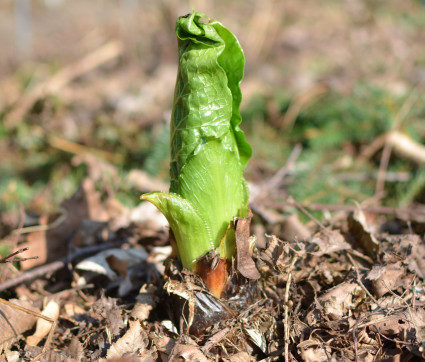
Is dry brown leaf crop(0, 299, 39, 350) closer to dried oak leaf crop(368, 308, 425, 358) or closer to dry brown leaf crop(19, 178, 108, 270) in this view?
dry brown leaf crop(19, 178, 108, 270)

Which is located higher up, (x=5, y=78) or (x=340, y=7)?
(x=340, y=7)

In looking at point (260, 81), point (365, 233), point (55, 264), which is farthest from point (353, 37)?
point (55, 264)

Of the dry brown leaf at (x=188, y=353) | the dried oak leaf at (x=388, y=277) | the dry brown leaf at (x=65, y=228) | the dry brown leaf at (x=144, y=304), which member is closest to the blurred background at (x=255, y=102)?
the dry brown leaf at (x=65, y=228)

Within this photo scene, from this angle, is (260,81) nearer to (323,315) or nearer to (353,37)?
(353,37)

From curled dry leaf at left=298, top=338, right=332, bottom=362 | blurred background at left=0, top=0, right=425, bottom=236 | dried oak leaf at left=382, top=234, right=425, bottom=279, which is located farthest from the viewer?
blurred background at left=0, top=0, right=425, bottom=236

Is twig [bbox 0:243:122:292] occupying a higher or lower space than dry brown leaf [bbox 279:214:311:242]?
lower

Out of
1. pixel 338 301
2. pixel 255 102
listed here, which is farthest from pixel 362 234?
pixel 255 102

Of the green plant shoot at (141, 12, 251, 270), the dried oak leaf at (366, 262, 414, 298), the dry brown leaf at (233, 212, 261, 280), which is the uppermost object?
the green plant shoot at (141, 12, 251, 270)

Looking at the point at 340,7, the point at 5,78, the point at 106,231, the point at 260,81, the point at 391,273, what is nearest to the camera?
the point at 391,273

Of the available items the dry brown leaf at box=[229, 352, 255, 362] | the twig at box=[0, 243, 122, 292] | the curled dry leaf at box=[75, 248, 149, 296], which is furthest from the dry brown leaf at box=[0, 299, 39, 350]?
the dry brown leaf at box=[229, 352, 255, 362]
